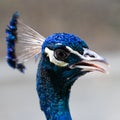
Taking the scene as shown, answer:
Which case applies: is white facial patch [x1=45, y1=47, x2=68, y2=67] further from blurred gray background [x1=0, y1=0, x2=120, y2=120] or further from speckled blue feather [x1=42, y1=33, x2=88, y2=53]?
blurred gray background [x1=0, y1=0, x2=120, y2=120]

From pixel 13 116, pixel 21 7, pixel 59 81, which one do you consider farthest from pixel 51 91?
pixel 21 7

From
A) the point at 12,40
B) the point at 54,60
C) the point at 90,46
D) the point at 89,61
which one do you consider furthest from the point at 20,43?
the point at 90,46

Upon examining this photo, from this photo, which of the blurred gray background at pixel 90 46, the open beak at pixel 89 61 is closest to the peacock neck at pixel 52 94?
the open beak at pixel 89 61

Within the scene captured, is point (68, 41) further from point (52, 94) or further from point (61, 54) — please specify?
point (52, 94)

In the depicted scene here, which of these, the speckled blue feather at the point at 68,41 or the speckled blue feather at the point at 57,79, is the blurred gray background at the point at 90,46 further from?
the speckled blue feather at the point at 68,41

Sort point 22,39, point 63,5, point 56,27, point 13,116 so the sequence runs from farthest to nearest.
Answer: point 63,5, point 56,27, point 13,116, point 22,39

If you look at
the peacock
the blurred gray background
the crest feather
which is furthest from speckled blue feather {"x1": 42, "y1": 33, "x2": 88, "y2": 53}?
the blurred gray background

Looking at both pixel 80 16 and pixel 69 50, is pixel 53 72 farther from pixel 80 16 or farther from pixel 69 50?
pixel 80 16
